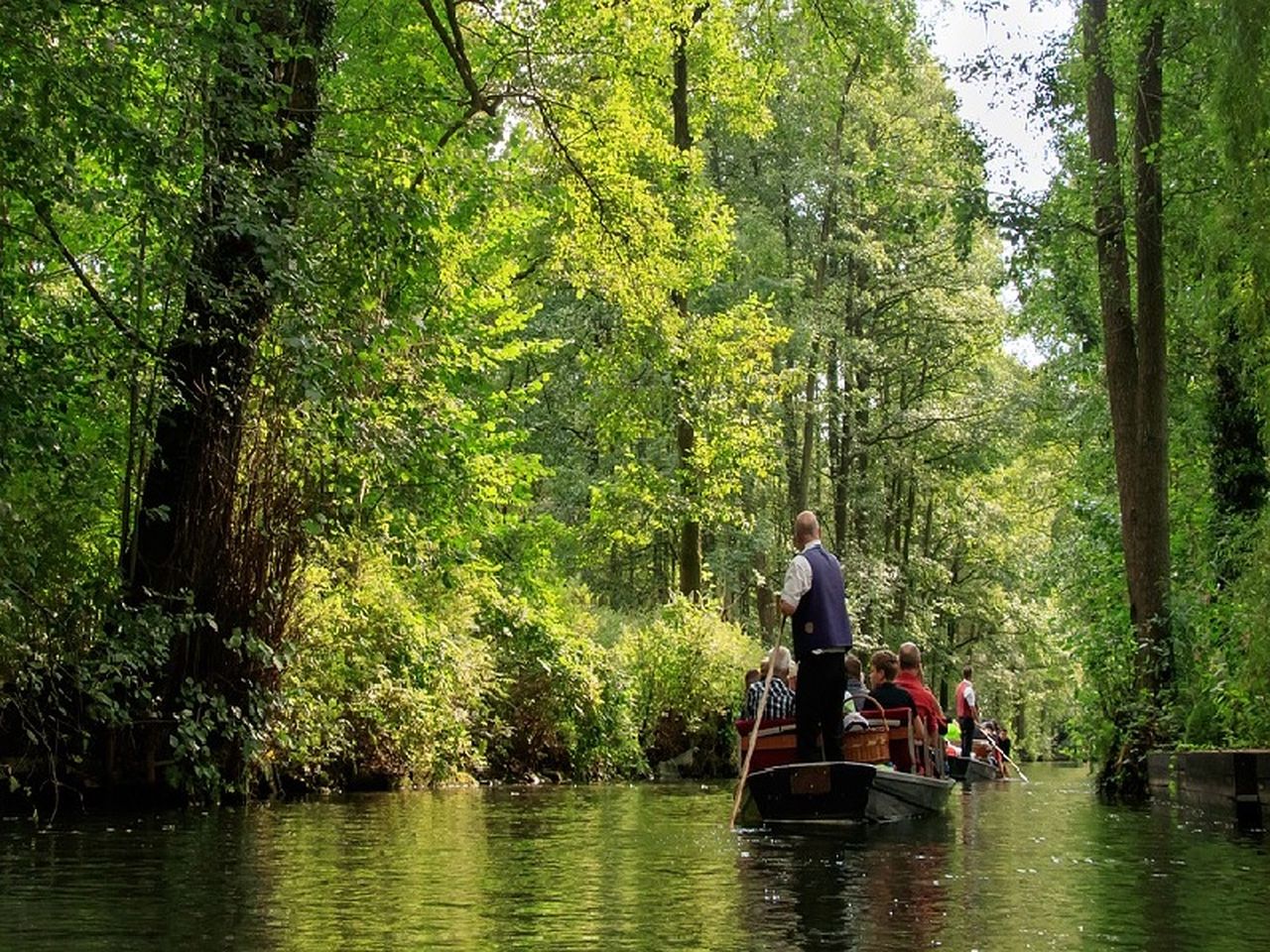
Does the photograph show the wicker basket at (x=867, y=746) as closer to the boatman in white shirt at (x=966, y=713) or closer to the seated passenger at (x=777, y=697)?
the seated passenger at (x=777, y=697)

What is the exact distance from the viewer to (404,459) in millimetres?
12539

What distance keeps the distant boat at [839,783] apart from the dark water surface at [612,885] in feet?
1.18

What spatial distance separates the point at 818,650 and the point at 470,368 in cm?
779

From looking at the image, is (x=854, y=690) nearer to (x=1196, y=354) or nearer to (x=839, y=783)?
(x=839, y=783)

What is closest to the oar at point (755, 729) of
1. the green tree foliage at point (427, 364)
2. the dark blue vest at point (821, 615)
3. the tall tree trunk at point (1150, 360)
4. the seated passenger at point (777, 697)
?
the seated passenger at point (777, 697)

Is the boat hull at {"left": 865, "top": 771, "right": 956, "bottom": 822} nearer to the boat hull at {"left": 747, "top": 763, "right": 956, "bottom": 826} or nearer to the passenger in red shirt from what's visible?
the boat hull at {"left": 747, "top": 763, "right": 956, "bottom": 826}

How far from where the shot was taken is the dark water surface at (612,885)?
18.9ft

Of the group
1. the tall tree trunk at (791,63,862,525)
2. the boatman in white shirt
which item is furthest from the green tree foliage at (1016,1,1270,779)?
the tall tree trunk at (791,63,862,525)

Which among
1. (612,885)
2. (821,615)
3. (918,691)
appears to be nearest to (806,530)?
(821,615)

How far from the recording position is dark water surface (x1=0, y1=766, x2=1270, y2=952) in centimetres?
576

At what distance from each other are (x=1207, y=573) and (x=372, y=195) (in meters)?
11.0

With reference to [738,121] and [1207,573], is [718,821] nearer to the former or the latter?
[1207,573]

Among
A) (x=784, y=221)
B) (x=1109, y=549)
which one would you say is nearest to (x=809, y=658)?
(x=1109, y=549)

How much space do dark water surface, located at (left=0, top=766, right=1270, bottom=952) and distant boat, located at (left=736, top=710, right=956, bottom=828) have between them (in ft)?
1.18
